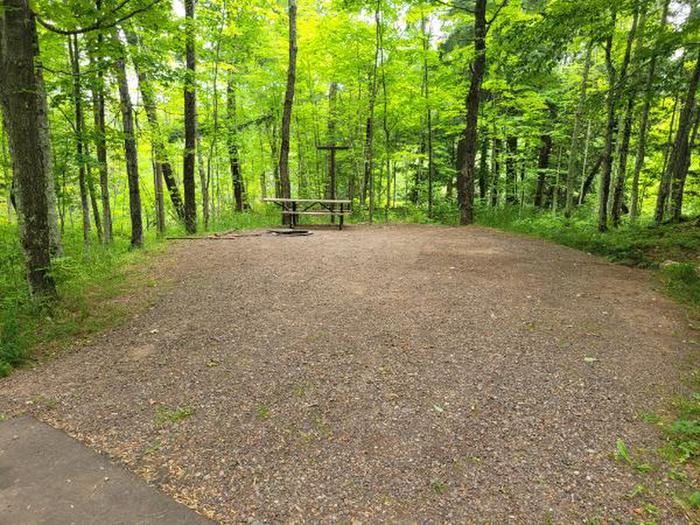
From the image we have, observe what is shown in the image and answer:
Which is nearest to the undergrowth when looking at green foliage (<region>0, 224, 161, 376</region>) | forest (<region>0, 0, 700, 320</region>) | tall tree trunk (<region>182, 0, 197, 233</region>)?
green foliage (<region>0, 224, 161, 376</region>)

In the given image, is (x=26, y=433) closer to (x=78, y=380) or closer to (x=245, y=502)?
(x=78, y=380)

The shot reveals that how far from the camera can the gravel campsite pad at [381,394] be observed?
7.48 ft

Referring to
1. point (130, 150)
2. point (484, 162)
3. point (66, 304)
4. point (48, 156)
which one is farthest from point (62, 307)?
point (484, 162)

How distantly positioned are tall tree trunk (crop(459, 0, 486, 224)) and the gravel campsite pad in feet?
18.8

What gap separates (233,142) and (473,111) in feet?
27.5

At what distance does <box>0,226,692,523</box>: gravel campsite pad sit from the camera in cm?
228

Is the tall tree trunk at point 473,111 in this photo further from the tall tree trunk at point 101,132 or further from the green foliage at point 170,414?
the green foliage at point 170,414

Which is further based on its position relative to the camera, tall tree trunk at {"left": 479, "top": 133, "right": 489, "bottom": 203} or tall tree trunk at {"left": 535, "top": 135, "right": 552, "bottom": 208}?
tall tree trunk at {"left": 535, "top": 135, "right": 552, "bottom": 208}

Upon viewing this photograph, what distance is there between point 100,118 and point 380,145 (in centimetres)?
988

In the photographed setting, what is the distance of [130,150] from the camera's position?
27.5 feet

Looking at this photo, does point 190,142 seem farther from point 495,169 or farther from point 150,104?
point 495,169

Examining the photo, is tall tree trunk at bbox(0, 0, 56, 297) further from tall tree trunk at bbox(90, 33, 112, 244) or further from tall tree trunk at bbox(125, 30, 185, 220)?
tall tree trunk at bbox(125, 30, 185, 220)

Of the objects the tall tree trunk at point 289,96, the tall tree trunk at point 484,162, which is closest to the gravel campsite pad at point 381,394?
the tall tree trunk at point 289,96

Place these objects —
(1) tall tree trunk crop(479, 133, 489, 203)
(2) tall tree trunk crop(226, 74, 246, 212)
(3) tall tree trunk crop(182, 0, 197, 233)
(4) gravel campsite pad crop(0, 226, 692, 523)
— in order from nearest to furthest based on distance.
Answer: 1. (4) gravel campsite pad crop(0, 226, 692, 523)
2. (3) tall tree trunk crop(182, 0, 197, 233)
3. (2) tall tree trunk crop(226, 74, 246, 212)
4. (1) tall tree trunk crop(479, 133, 489, 203)
